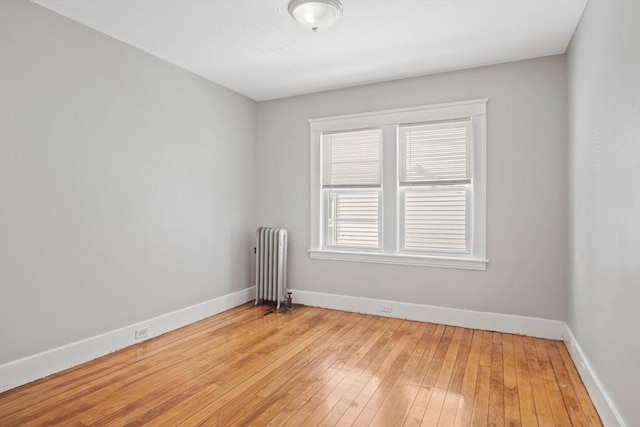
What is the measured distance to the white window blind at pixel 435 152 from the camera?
152 inches

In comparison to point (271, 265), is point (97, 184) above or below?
above

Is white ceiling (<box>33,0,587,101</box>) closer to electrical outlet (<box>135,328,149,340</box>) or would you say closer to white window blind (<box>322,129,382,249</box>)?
white window blind (<box>322,129,382,249</box>)

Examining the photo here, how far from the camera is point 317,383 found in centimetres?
258

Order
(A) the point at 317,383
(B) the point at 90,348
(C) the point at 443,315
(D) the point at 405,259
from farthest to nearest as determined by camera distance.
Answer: (D) the point at 405,259 < (C) the point at 443,315 < (B) the point at 90,348 < (A) the point at 317,383

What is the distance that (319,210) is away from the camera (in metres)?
4.66

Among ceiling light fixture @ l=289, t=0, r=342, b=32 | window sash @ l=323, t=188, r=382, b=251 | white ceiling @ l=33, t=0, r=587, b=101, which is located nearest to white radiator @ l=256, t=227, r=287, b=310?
window sash @ l=323, t=188, r=382, b=251

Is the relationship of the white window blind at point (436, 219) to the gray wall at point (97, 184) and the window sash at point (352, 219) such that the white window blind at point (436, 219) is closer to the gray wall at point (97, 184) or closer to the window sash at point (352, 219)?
the window sash at point (352, 219)

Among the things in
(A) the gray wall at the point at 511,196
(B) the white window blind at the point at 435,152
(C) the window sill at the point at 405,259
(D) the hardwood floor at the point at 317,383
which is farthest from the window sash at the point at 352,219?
(D) the hardwood floor at the point at 317,383

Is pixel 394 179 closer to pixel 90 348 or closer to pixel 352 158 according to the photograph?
pixel 352 158

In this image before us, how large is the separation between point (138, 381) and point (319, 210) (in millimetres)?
2731

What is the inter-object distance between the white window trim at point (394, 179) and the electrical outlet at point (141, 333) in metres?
2.07

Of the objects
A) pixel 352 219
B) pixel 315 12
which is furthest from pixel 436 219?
pixel 315 12

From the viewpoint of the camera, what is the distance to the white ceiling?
2.68 meters

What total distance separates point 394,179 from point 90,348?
3.36 m
